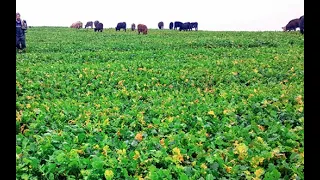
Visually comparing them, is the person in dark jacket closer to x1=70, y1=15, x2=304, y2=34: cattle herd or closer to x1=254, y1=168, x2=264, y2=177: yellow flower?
x1=254, y1=168, x2=264, y2=177: yellow flower

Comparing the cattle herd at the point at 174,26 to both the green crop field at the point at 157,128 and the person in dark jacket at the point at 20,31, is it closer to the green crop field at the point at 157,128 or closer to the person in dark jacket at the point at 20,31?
the person in dark jacket at the point at 20,31

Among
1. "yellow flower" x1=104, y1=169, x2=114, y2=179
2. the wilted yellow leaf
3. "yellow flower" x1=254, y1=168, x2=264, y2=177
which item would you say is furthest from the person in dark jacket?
"yellow flower" x1=254, y1=168, x2=264, y2=177

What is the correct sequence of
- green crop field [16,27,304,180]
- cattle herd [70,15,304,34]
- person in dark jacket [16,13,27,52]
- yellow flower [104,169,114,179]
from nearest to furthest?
1. yellow flower [104,169,114,179]
2. green crop field [16,27,304,180]
3. person in dark jacket [16,13,27,52]
4. cattle herd [70,15,304,34]

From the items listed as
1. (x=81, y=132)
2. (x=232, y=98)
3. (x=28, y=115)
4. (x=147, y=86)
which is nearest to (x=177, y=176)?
(x=81, y=132)

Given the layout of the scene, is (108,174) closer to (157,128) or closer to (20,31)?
(157,128)

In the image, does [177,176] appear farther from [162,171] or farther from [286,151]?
[286,151]

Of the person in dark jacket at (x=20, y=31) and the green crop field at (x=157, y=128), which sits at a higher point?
the person in dark jacket at (x=20, y=31)

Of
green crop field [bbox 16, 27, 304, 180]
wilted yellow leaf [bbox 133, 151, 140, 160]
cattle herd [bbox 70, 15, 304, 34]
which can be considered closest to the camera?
green crop field [bbox 16, 27, 304, 180]

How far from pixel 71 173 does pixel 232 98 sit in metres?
5.12

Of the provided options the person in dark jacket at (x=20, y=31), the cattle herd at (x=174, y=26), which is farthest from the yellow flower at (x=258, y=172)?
the cattle herd at (x=174, y=26)

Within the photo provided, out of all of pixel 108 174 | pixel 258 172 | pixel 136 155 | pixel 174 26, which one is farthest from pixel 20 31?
pixel 174 26

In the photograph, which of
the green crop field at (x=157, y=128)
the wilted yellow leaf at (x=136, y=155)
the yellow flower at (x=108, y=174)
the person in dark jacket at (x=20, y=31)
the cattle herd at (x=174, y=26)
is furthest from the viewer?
the cattle herd at (x=174, y=26)
